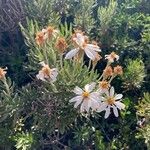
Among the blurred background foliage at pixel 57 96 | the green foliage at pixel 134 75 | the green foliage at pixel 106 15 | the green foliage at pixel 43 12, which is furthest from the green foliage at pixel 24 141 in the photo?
the green foliage at pixel 106 15

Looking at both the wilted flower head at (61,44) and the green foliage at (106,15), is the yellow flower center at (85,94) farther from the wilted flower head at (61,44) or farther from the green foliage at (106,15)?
the green foliage at (106,15)

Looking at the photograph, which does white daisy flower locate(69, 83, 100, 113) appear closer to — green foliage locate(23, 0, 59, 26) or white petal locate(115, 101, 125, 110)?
white petal locate(115, 101, 125, 110)

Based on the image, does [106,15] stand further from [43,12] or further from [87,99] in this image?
[87,99]

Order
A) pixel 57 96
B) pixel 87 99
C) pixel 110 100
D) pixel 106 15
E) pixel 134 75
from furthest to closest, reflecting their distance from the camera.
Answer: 1. pixel 106 15
2. pixel 134 75
3. pixel 57 96
4. pixel 110 100
5. pixel 87 99

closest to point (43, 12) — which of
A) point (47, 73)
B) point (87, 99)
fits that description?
point (47, 73)

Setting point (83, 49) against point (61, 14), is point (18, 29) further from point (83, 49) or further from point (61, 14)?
point (83, 49)
